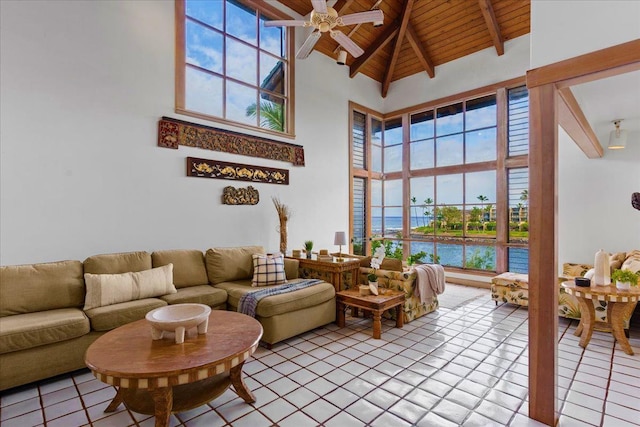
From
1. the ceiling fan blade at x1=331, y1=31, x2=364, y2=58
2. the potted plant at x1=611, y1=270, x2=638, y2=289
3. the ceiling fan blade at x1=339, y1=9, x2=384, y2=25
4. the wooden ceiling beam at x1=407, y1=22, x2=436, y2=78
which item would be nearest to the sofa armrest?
the ceiling fan blade at x1=331, y1=31, x2=364, y2=58

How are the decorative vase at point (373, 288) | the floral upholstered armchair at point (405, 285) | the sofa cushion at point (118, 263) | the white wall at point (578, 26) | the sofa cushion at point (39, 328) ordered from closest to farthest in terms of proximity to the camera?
the white wall at point (578, 26), the sofa cushion at point (39, 328), the sofa cushion at point (118, 263), the decorative vase at point (373, 288), the floral upholstered armchair at point (405, 285)

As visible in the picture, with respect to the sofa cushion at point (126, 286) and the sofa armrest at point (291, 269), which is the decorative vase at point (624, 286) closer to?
the sofa armrest at point (291, 269)

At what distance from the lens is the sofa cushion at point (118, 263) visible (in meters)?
3.15

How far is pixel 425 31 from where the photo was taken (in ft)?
20.4

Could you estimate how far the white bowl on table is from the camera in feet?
6.57

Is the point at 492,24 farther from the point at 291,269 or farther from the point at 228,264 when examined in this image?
the point at 228,264

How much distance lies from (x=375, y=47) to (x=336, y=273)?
16.1ft

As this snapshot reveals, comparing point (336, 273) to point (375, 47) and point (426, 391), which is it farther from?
point (375, 47)

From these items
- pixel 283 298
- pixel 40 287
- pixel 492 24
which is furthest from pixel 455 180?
pixel 40 287

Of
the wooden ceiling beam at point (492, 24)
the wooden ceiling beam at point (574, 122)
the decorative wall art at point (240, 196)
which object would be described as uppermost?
the wooden ceiling beam at point (492, 24)

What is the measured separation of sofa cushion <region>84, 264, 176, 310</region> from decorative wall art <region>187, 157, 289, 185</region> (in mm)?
1418

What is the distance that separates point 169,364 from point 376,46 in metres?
6.61

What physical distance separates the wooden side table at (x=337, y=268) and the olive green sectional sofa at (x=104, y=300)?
7.8 inches

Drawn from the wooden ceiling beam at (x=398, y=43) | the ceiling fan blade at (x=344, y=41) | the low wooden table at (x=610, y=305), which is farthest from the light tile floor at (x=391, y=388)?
the wooden ceiling beam at (x=398, y=43)
